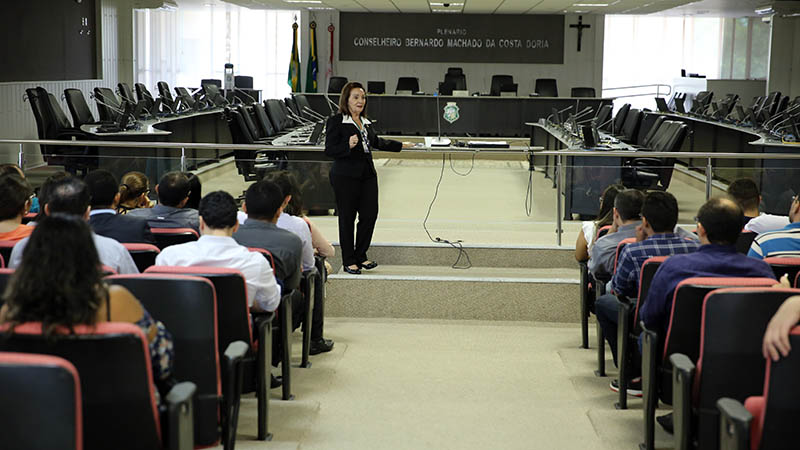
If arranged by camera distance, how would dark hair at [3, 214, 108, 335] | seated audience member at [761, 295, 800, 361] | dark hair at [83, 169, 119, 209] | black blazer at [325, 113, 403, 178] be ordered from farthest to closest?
black blazer at [325, 113, 403, 178] < dark hair at [83, 169, 119, 209] < seated audience member at [761, 295, 800, 361] < dark hair at [3, 214, 108, 335]

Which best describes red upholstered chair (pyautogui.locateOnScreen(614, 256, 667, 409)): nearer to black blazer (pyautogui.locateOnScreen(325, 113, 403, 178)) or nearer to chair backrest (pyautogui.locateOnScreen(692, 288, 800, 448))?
chair backrest (pyautogui.locateOnScreen(692, 288, 800, 448))

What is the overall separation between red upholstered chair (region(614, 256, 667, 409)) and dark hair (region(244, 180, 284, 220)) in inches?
60.4

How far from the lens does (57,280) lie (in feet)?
6.47

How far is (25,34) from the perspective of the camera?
12.8 m

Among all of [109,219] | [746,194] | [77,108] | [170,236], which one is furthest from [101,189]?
[77,108]

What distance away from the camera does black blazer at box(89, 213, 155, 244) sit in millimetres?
3756

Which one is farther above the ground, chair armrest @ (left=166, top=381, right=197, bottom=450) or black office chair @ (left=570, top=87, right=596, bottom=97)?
black office chair @ (left=570, top=87, right=596, bottom=97)

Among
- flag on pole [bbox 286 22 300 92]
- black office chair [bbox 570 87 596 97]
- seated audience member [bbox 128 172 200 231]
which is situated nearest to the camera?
seated audience member [bbox 128 172 200 231]

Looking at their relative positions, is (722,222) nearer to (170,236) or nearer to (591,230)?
(591,230)

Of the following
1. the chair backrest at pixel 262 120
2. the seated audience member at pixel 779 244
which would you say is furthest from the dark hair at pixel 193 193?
the chair backrest at pixel 262 120

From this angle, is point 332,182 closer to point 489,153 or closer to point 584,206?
point 489,153

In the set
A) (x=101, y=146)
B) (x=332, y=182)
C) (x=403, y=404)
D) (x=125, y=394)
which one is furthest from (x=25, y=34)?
(x=125, y=394)

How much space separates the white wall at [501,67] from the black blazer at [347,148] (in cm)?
1478

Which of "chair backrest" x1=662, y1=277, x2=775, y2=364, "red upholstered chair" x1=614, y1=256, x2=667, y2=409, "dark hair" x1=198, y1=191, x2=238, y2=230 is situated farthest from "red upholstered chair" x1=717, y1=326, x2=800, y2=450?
"dark hair" x1=198, y1=191, x2=238, y2=230
